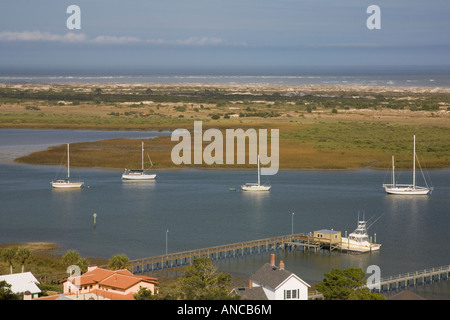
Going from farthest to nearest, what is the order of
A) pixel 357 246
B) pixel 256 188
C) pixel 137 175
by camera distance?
pixel 137 175, pixel 256 188, pixel 357 246

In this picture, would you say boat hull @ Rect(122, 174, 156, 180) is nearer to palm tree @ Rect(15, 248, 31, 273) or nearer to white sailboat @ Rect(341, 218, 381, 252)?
white sailboat @ Rect(341, 218, 381, 252)

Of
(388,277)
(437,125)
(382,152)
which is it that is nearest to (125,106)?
(437,125)

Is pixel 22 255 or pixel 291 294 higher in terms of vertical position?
pixel 291 294

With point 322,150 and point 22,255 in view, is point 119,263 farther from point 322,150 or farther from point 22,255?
point 322,150

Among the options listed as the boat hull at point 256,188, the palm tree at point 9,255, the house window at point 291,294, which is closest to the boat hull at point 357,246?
the house window at point 291,294

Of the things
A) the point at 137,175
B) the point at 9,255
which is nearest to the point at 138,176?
the point at 137,175

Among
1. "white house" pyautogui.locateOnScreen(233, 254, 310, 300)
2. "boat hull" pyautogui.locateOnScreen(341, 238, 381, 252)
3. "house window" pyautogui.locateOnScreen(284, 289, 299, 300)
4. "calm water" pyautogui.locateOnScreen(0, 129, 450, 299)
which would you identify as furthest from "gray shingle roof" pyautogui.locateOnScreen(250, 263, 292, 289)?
"boat hull" pyautogui.locateOnScreen(341, 238, 381, 252)
